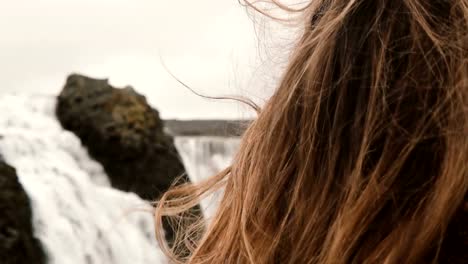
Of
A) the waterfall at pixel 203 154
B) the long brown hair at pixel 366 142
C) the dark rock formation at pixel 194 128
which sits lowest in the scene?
the dark rock formation at pixel 194 128

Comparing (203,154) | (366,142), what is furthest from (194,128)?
(366,142)

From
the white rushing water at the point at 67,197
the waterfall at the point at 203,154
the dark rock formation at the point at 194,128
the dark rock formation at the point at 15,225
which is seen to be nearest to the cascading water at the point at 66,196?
the white rushing water at the point at 67,197

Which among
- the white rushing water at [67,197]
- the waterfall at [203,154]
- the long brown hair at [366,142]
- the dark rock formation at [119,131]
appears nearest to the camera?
the long brown hair at [366,142]

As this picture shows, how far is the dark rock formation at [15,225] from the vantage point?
834cm

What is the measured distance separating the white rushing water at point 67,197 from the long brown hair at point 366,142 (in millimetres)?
7469

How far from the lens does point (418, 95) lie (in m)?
1.18

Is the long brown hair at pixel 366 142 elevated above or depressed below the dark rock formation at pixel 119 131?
above

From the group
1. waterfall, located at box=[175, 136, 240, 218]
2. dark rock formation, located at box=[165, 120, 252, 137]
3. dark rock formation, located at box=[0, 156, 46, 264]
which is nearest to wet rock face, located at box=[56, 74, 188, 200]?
waterfall, located at box=[175, 136, 240, 218]

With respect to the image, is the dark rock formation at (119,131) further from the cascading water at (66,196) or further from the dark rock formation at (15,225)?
the dark rock formation at (15,225)

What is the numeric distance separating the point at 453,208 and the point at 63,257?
27.1 ft

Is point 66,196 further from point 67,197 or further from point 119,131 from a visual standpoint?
point 119,131

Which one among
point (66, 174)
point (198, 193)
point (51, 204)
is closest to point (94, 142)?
point (66, 174)

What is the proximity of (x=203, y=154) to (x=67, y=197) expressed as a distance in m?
4.06

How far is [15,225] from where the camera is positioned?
8.54 metres
